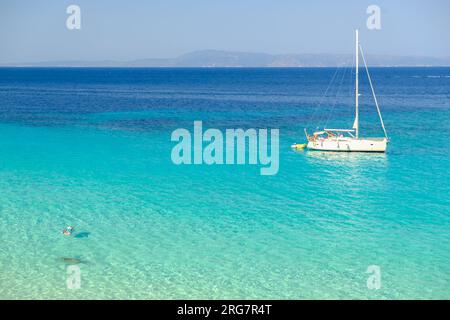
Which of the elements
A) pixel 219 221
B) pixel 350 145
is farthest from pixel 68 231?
pixel 350 145

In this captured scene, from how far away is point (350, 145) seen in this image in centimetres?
4741

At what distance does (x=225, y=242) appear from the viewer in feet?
83.1

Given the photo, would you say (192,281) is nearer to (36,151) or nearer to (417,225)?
(417,225)

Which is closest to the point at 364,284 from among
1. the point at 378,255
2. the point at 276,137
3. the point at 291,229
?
the point at 378,255

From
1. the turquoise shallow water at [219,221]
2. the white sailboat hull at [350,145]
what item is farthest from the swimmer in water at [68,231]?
the white sailboat hull at [350,145]

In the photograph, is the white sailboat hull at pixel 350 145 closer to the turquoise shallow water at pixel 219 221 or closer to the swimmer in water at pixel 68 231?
the turquoise shallow water at pixel 219 221

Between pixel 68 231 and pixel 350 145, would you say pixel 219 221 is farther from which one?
pixel 350 145

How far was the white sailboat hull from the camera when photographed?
46.9 m

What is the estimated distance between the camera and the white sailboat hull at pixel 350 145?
1847 inches

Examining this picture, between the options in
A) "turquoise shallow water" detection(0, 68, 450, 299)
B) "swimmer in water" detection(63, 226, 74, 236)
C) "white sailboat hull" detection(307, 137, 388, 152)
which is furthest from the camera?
"white sailboat hull" detection(307, 137, 388, 152)

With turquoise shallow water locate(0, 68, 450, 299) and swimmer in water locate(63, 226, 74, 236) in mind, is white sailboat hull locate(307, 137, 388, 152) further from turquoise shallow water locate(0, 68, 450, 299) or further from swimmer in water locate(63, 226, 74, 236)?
Result: swimmer in water locate(63, 226, 74, 236)

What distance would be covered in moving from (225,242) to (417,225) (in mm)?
11042

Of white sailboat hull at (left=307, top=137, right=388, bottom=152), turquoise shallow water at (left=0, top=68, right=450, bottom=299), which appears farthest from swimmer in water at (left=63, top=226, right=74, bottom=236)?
white sailboat hull at (left=307, top=137, right=388, bottom=152)
